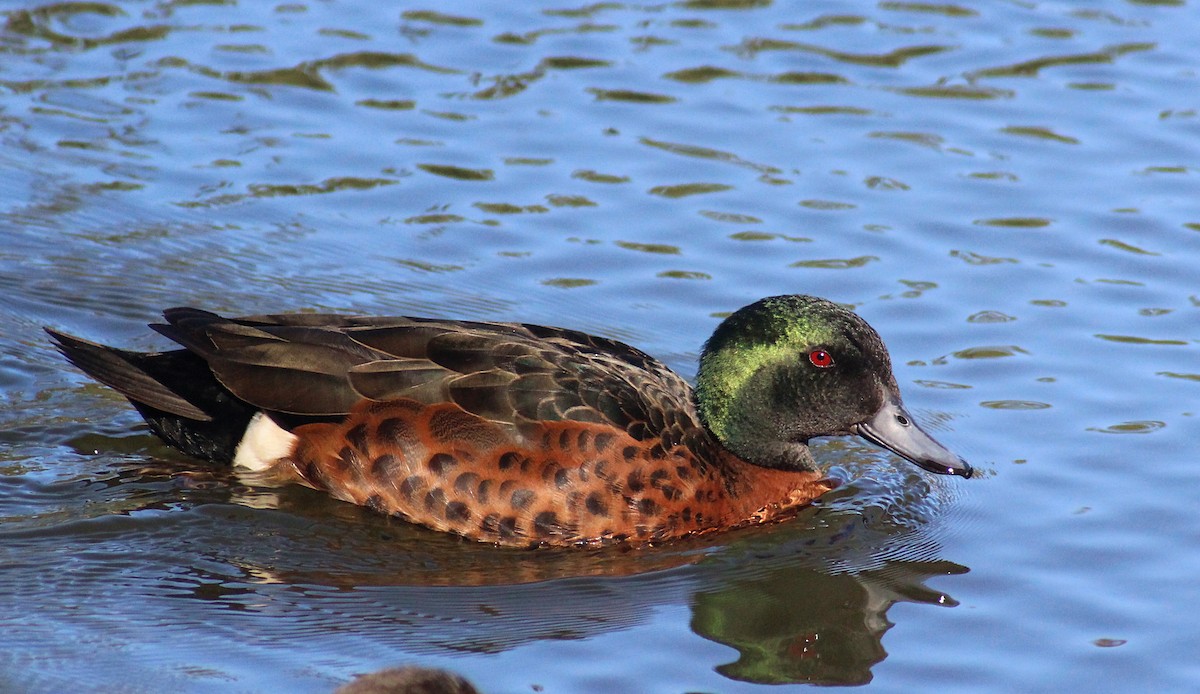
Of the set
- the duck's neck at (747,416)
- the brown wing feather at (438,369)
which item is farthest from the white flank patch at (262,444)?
the duck's neck at (747,416)

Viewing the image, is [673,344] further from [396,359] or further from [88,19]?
[88,19]

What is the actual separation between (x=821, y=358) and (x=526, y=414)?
1248 millimetres

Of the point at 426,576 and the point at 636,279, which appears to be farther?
the point at 636,279

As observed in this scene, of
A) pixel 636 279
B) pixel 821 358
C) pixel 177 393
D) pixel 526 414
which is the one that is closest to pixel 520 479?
pixel 526 414

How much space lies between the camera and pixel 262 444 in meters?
7.62

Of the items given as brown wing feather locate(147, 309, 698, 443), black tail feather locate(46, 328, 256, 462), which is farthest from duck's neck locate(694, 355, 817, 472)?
black tail feather locate(46, 328, 256, 462)

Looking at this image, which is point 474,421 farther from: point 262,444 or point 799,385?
point 799,385

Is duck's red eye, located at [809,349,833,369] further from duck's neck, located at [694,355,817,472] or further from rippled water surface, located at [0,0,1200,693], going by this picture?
rippled water surface, located at [0,0,1200,693]

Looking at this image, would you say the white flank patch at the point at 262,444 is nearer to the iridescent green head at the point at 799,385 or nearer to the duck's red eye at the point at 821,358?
the iridescent green head at the point at 799,385

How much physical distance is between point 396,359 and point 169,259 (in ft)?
8.41

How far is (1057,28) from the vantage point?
40.7 feet

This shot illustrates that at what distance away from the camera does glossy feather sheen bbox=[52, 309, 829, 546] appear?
7.19m

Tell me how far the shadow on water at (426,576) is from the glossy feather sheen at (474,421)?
4.3 inches

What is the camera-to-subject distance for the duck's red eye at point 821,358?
294 inches
